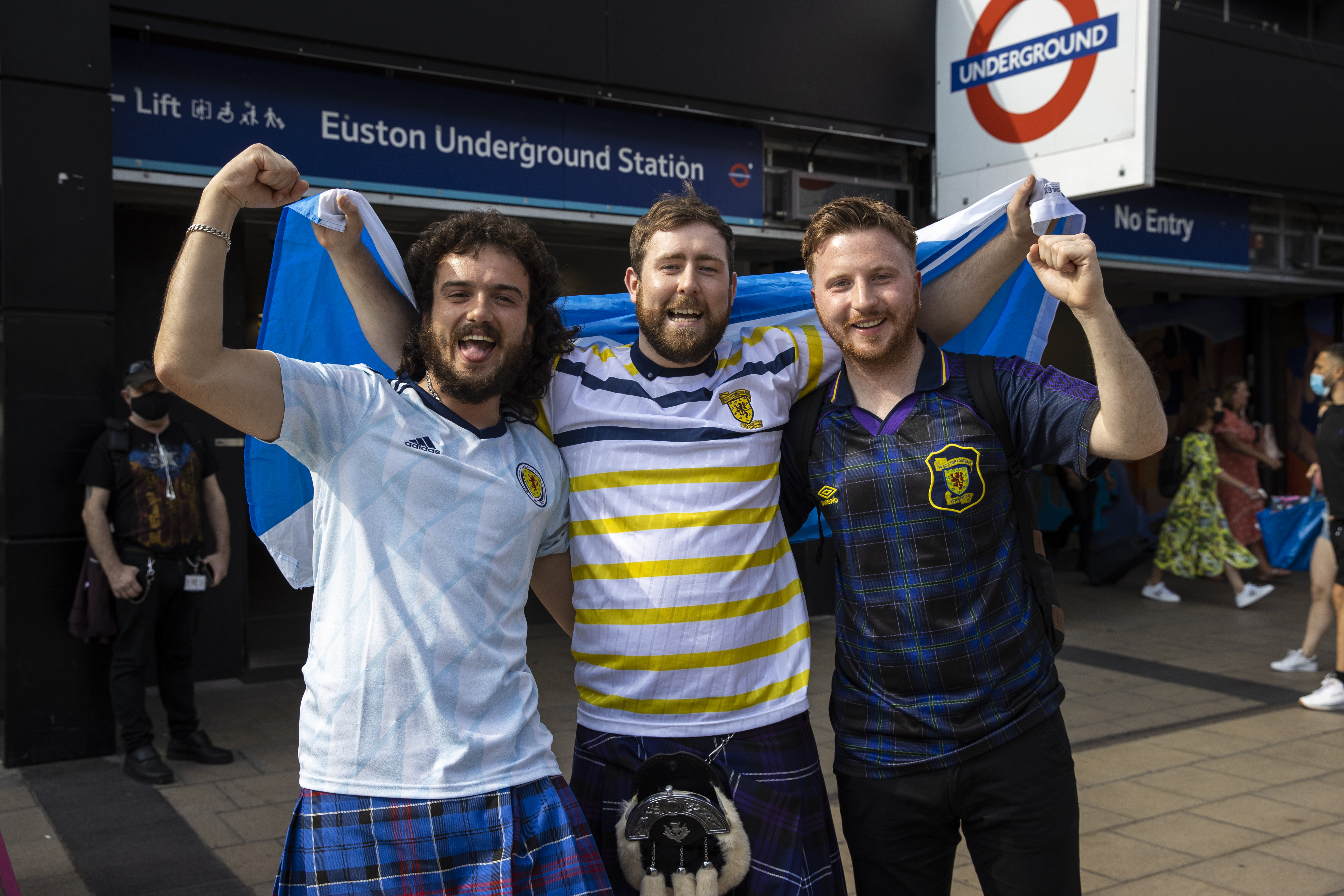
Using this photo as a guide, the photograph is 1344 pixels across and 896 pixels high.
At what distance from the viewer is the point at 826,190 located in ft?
26.3

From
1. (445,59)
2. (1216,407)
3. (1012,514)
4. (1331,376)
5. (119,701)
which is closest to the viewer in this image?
(1012,514)

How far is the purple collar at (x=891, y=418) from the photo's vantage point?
8.27 feet

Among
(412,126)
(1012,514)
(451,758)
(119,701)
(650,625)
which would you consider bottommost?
(119,701)

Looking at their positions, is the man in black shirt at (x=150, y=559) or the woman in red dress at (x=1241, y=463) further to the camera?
the woman in red dress at (x=1241, y=463)

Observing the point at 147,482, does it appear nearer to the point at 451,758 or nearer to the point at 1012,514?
the point at 451,758

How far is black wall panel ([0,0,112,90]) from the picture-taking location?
17.0ft

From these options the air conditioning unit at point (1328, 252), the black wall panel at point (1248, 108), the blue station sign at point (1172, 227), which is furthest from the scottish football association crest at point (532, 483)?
the air conditioning unit at point (1328, 252)

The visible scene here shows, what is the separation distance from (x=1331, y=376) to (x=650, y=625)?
630 cm

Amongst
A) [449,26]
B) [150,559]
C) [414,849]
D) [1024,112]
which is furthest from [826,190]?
[414,849]

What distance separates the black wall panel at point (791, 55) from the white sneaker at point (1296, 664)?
14.7 feet

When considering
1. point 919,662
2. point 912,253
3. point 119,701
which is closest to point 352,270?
point 912,253

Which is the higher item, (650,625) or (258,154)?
(258,154)

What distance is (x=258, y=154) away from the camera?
2.03m

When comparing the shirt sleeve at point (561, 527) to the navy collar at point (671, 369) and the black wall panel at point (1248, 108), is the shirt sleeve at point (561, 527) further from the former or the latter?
the black wall panel at point (1248, 108)
